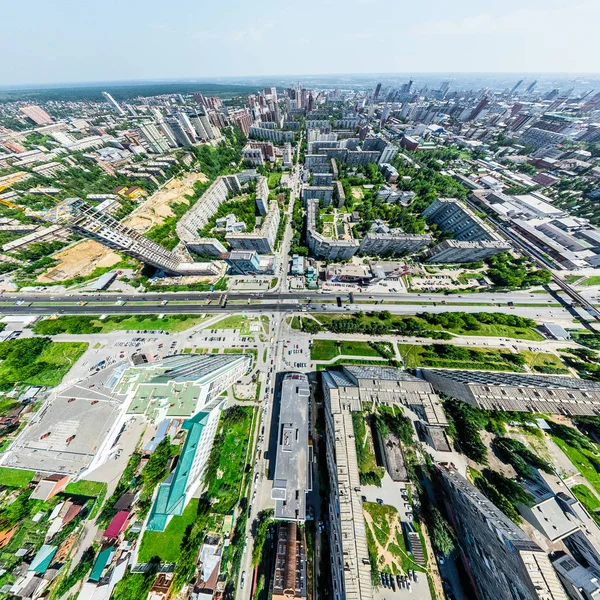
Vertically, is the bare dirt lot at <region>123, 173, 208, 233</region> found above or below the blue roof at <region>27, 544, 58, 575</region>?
above

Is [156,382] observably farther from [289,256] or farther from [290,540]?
[289,256]

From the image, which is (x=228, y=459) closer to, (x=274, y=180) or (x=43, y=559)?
(x=43, y=559)

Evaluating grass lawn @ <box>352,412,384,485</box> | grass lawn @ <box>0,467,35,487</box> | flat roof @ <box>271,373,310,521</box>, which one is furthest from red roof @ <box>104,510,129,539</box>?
grass lawn @ <box>352,412,384,485</box>

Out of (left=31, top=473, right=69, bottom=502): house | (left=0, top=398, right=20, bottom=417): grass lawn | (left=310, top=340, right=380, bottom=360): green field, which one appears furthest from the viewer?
(left=310, top=340, right=380, bottom=360): green field

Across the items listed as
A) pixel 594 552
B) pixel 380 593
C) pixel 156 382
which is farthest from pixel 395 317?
pixel 156 382

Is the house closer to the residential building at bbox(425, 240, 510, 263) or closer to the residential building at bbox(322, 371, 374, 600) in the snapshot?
the residential building at bbox(322, 371, 374, 600)
